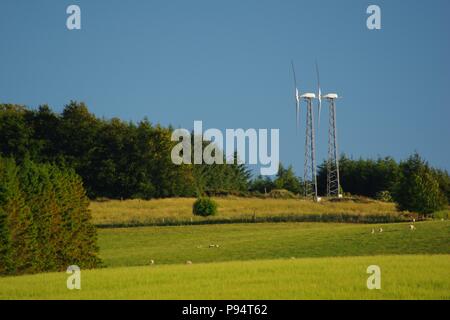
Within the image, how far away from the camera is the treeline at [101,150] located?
102625 millimetres

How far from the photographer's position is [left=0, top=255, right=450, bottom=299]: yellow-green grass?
20.9 meters

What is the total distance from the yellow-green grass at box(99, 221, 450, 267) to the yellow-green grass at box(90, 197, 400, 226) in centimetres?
1062

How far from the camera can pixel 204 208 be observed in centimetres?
8388

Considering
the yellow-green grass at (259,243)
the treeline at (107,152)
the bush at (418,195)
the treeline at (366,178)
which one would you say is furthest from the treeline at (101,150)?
the bush at (418,195)

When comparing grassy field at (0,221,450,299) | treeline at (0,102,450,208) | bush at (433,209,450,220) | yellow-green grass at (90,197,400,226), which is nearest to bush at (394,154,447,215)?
bush at (433,209,450,220)

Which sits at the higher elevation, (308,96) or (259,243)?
(308,96)

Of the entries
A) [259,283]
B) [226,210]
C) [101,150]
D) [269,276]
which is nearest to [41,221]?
[269,276]

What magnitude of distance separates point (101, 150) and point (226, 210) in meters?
25.2

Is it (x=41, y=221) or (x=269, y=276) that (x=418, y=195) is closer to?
(x=41, y=221)

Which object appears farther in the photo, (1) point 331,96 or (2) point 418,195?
(1) point 331,96

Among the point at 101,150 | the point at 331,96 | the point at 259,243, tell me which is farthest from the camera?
the point at 101,150

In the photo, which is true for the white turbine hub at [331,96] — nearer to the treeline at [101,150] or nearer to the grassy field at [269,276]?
the treeline at [101,150]

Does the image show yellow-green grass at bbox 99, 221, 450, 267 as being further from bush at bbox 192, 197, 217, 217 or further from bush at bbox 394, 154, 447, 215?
bush at bbox 394, 154, 447, 215
